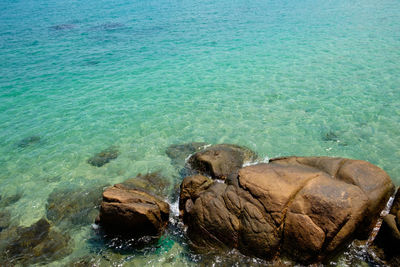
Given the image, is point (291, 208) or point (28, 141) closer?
point (291, 208)

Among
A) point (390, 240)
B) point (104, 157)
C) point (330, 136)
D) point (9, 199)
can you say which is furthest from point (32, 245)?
point (330, 136)

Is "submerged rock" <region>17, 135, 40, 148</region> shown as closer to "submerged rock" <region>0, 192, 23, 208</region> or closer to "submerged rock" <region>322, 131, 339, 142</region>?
"submerged rock" <region>0, 192, 23, 208</region>

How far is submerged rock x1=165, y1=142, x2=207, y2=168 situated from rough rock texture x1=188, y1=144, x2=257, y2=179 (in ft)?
1.83

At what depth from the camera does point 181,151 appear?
1077 centimetres

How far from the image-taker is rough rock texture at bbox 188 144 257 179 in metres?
8.69

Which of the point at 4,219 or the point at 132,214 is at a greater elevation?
the point at 132,214

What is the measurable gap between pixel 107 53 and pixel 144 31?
26.2ft

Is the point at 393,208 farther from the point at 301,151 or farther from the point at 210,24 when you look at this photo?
the point at 210,24

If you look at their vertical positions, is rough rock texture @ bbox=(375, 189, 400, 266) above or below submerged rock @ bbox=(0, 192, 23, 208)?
above

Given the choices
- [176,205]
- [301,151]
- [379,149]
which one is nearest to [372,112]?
[379,149]

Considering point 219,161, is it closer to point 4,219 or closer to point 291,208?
point 291,208

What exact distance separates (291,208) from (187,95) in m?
10.8

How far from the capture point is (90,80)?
60.1ft

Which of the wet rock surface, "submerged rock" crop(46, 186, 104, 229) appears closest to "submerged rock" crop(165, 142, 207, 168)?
"submerged rock" crop(46, 186, 104, 229)
